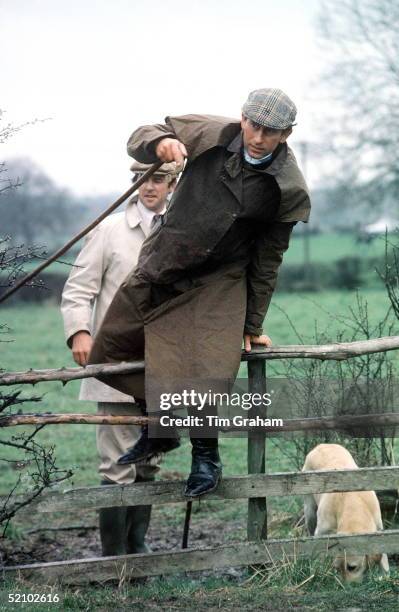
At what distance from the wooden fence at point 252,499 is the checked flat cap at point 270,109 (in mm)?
1249

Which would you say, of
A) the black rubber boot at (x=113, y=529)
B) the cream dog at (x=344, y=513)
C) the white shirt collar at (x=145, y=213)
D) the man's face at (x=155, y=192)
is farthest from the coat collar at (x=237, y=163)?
the black rubber boot at (x=113, y=529)

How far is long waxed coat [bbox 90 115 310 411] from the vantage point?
4262mm

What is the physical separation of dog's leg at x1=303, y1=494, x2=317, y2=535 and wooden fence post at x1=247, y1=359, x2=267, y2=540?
3.57 feet

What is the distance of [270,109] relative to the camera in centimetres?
413

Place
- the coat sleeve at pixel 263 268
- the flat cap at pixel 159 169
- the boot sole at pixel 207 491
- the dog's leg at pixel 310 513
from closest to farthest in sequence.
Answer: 1. the coat sleeve at pixel 263 268
2. the boot sole at pixel 207 491
3. the flat cap at pixel 159 169
4. the dog's leg at pixel 310 513

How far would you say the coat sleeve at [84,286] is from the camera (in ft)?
16.6

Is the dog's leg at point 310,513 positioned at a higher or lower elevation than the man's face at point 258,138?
lower

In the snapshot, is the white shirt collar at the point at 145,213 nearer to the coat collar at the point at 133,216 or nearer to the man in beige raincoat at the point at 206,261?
the coat collar at the point at 133,216

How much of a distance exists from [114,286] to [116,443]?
928 millimetres

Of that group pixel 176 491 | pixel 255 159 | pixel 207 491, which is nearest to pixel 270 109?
pixel 255 159

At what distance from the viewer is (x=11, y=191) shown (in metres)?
4.55

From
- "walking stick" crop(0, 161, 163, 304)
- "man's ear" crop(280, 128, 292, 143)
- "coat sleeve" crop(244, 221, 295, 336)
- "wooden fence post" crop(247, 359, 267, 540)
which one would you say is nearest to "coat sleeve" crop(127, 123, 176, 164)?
"walking stick" crop(0, 161, 163, 304)

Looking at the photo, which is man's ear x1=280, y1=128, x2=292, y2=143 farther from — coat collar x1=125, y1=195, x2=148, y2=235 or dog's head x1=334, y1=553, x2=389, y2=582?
dog's head x1=334, y1=553, x2=389, y2=582

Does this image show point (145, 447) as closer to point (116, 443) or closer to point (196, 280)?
point (116, 443)
